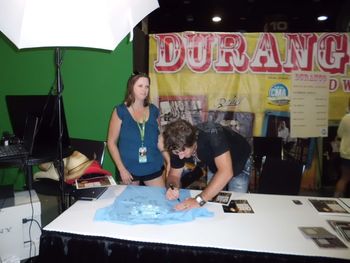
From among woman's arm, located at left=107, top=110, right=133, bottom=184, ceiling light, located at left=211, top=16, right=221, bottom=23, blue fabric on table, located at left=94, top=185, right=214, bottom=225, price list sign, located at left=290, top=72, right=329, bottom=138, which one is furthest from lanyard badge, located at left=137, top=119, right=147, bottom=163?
ceiling light, located at left=211, top=16, right=221, bottom=23

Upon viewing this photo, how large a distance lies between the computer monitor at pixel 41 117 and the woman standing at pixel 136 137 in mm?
514

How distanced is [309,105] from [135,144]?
89.2 inches

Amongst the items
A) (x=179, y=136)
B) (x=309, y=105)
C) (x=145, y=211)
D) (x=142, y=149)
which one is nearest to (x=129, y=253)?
(x=145, y=211)

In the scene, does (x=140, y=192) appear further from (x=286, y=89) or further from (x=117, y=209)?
(x=286, y=89)

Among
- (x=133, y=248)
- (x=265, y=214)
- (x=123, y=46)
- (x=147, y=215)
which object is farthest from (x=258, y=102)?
(x=133, y=248)

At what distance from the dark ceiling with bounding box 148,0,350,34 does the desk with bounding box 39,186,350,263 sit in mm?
4979

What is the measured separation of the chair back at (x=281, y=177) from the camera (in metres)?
2.15

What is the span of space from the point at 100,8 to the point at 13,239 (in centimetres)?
138

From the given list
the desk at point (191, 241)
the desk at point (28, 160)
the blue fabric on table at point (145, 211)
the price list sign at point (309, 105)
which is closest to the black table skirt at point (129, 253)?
the desk at point (191, 241)

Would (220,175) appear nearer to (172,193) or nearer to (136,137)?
(172,193)

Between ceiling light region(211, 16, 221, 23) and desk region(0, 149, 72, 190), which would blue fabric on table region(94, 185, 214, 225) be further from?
ceiling light region(211, 16, 221, 23)

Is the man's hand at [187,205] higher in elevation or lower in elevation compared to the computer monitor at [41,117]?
lower

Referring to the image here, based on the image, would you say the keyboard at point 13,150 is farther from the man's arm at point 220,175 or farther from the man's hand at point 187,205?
the man's arm at point 220,175

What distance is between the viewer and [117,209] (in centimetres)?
150
